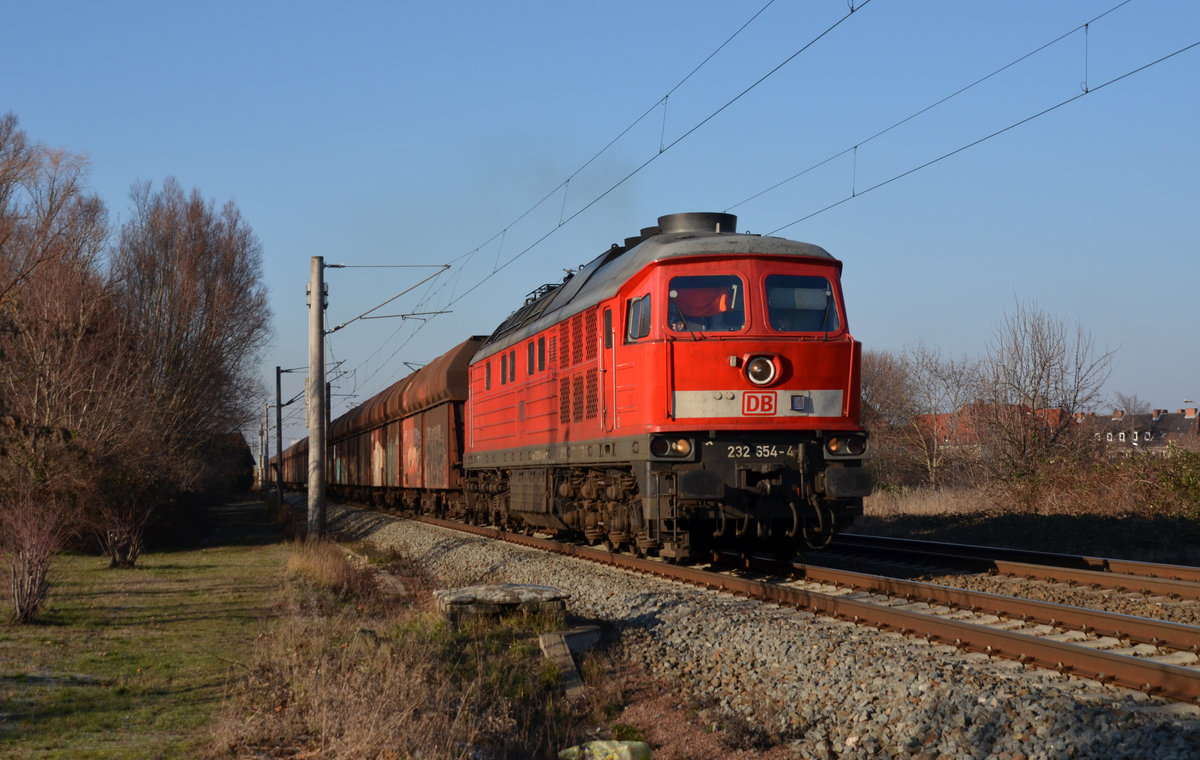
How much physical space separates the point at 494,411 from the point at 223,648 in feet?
33.5

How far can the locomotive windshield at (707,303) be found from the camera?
11789 mm

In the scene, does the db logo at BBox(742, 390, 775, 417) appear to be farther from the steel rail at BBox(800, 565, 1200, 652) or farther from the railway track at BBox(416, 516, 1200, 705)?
→ the steel rail at BBox(800, 565, 1200, 652)

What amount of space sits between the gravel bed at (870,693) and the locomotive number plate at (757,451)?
1.59 m

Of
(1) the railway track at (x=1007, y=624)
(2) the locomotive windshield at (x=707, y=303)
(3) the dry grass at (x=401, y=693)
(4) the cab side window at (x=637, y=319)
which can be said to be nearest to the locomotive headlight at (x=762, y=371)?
(2) the locomotive windshield at (x=707, y=303)

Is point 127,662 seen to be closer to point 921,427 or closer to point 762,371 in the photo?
point 762,371

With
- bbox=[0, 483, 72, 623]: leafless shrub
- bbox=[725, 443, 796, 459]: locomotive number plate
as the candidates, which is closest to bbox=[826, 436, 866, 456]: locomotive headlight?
bbox=[725, 443, 796, 459]: locomotive number plate

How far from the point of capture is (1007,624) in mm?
8891

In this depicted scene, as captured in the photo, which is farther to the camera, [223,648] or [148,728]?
[223,648]

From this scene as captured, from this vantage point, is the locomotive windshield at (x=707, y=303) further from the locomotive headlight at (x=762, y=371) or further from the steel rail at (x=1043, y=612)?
the steel rail at (x=1043, y=612)

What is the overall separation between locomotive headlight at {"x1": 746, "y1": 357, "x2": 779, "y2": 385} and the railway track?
2201 mm

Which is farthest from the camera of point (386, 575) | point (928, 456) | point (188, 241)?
point (928, 456)

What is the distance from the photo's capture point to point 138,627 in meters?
11.3

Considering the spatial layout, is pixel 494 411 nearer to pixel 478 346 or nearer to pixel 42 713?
pixel 478 346

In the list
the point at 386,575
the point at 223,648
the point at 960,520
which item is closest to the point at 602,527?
the point at 386,575
